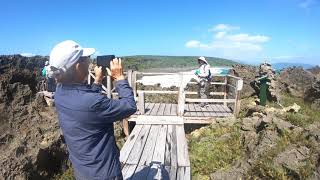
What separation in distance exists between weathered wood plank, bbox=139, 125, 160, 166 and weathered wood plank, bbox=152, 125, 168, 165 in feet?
0.27

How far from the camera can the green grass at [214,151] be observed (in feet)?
26.1

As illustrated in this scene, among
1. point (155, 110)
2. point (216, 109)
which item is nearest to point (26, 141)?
point (155, 110)

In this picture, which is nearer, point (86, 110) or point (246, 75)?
point (86, 110)

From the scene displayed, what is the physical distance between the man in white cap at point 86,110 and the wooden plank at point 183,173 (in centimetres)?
289

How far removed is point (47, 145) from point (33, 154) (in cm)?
57

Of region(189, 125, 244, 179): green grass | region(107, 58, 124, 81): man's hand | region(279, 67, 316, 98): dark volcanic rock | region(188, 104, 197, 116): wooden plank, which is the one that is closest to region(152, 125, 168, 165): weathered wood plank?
region(189, 125, 244, 179): green grass

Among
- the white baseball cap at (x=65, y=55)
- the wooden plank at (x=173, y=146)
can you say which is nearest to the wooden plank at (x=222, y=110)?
the wooden plank at (x=173, y=146)

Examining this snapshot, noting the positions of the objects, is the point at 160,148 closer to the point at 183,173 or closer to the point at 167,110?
the point at 183,173

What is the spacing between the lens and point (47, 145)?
8.05 meters

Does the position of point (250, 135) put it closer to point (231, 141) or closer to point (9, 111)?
point (231, 141)

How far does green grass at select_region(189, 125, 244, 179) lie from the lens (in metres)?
7.96

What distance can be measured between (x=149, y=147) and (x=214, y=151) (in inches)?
65.4

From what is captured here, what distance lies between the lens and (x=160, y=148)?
7992mm

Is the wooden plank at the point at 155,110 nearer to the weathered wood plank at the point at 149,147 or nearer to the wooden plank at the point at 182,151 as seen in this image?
the weathered wood plank at the point at 149,147
